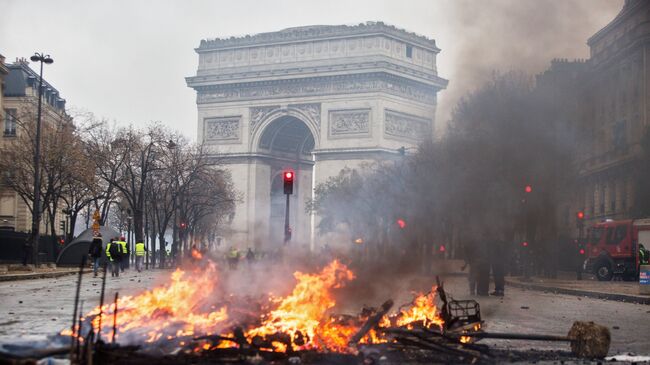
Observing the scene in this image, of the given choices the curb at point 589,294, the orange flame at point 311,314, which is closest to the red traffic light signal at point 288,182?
the curb at point 589,294

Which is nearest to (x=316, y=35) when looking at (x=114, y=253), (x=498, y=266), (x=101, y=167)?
(x=101, y=167)

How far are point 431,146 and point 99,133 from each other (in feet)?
91.9

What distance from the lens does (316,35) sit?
90.8 m

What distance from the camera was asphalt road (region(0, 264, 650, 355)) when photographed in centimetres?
1344

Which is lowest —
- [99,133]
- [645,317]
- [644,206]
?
[645,317]

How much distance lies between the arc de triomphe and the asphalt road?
6051 centimetres

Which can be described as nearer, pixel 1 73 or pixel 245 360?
pixel 245 360

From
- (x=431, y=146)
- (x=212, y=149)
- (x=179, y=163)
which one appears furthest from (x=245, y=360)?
(x=212, y=149)

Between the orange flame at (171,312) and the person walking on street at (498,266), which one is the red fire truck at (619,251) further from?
the orange flame at (171,312)

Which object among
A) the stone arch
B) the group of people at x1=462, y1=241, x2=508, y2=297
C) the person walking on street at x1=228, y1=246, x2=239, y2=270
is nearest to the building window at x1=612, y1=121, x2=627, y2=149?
the group of people at x1=462, y1=241, x2=508, y2=297

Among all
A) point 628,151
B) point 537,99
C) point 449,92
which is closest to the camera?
point 537,99

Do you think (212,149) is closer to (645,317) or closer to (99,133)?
(99,133)

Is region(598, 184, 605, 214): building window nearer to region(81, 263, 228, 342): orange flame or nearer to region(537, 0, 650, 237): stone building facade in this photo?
region(537, 0, 650, 237): stone building facade

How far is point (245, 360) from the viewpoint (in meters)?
10.3
